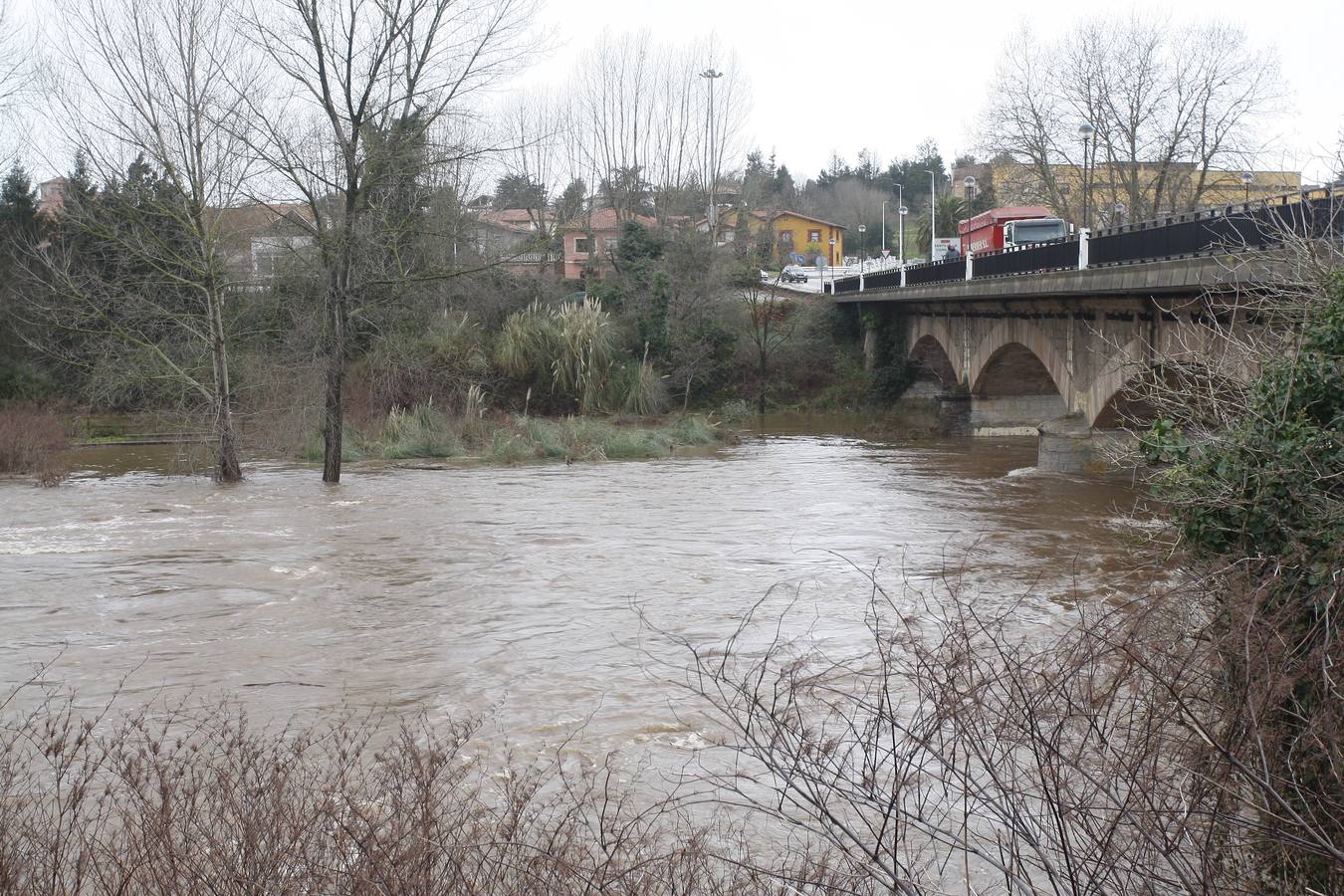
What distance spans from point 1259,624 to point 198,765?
5.57 meters

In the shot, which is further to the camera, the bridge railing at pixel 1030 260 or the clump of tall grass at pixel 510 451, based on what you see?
the clump of tall grass at pixel 510 451

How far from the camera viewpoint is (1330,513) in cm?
684

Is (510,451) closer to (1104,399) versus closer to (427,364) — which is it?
(427,364)

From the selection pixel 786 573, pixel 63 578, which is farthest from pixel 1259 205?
pixel 63 578

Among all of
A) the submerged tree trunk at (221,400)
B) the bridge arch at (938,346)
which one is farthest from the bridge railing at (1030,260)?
the submerged tree trunk at (221,400)

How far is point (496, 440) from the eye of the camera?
29.4 metres

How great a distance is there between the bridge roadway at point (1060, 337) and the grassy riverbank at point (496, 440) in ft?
27.8

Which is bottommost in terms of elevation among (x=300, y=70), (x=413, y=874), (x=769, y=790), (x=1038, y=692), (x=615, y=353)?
(x=769, y=790)

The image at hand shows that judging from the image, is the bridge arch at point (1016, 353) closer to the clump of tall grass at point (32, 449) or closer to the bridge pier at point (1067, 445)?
the bridge pier at point (1067, 445)

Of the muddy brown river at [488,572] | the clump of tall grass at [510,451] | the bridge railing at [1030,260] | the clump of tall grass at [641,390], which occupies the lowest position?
the muddy brown river at [488,572]

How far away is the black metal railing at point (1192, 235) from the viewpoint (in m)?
12.1

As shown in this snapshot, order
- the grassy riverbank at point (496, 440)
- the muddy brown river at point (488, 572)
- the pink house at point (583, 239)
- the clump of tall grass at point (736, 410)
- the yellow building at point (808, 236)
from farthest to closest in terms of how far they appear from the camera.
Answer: the yellow building at point (808, 236) < the pink house at point (583, 239) < the clump of tall grass at point (736, 410) < the grassy riverbank at point (496, 440) < the muddy brown river at point (488, 572)

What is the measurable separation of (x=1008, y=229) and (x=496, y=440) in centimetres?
1841

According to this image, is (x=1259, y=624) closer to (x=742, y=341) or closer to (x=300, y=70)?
(x=300, y=70)
